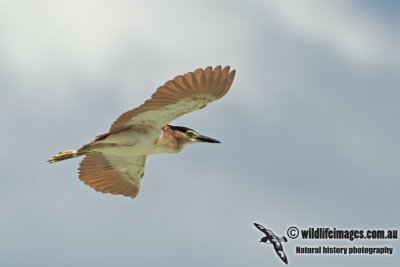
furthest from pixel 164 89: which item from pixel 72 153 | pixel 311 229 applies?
pixel 311 229

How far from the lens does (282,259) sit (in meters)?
16.6

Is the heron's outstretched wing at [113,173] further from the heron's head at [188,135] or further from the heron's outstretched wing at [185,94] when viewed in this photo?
the heron's outstretched wing at [185,94]

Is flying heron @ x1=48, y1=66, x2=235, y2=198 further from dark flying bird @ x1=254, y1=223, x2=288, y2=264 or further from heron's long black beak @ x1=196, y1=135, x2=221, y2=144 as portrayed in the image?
dark flying bird @ x1=254, y1=223, x2=288, y2=264

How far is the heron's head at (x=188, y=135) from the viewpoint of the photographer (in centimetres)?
1447

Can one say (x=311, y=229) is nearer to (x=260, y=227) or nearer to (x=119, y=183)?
(x=260, y=227)

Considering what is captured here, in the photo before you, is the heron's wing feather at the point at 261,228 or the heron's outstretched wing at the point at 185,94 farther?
the heron's wing feather at the point at 261,228

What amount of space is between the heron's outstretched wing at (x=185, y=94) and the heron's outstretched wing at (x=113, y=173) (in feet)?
7.46

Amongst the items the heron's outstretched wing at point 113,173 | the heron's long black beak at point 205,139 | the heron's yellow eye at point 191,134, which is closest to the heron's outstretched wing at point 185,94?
the heron's yellow eye at point 191,134

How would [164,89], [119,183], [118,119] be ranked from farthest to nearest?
[119,183] → [118,119] → [164,89]

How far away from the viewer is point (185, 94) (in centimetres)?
1255

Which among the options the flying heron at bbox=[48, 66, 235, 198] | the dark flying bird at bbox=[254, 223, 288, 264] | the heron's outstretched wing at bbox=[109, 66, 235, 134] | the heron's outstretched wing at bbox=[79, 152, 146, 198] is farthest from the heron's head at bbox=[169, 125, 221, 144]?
the dark flying bird at bbox=[254, 223, 288, 264]

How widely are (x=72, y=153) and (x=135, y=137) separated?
136 centimetres

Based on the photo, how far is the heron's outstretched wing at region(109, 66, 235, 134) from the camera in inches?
484

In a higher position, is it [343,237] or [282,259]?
[343,237]
